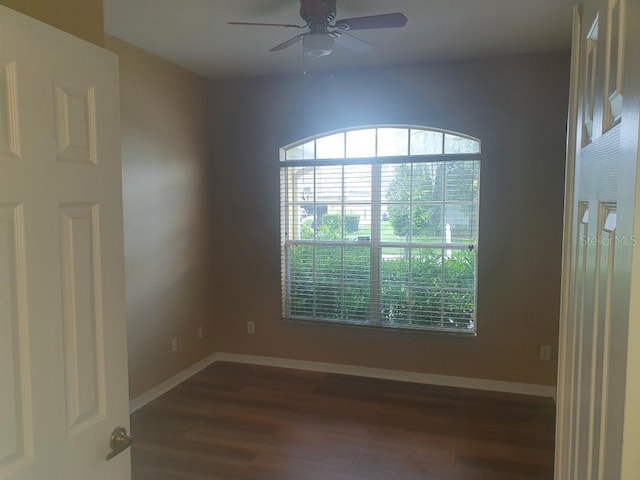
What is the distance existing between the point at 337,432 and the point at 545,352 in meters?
1.80

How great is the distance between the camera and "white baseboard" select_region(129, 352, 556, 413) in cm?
358

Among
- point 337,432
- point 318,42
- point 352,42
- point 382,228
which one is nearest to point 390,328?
point 382,228

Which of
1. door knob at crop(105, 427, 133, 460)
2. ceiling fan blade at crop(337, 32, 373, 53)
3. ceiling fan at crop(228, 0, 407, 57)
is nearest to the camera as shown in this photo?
door knob at crop(105, 427, 133, 460)

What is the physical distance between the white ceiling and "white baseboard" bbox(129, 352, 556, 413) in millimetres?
2624

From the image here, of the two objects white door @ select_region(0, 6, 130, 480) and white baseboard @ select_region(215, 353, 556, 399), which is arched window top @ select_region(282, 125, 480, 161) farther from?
white door @ select_region(0, 6, 130, 480)

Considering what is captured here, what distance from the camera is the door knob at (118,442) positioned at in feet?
4.10

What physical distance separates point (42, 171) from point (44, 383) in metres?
0.49

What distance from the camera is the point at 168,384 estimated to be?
376 cm

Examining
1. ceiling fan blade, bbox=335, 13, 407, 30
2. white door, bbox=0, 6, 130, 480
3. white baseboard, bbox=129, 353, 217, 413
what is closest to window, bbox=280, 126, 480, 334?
white baseboard, bbox=129, 353, 217, 413

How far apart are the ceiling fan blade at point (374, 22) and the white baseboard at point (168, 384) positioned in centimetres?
295

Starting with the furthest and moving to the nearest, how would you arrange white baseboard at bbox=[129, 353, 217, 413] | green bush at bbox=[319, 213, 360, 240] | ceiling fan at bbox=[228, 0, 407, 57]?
green bush at bbox=[319, 213, 360, 240] → white baseboard at bbox=[129, 353, 217, 413] → ceiling fan at bbox=[228, 0, 407, 57]

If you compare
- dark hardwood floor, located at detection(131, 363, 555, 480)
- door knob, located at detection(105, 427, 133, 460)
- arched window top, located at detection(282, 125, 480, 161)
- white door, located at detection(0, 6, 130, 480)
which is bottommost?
dark hardwood floor, located at detection(131, 363, 555, 480)

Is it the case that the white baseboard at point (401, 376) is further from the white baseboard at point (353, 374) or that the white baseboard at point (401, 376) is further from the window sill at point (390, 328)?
the window sill at point (390, 328)

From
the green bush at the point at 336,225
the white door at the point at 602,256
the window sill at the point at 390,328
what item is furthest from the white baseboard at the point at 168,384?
the white door at the point at 602,256
